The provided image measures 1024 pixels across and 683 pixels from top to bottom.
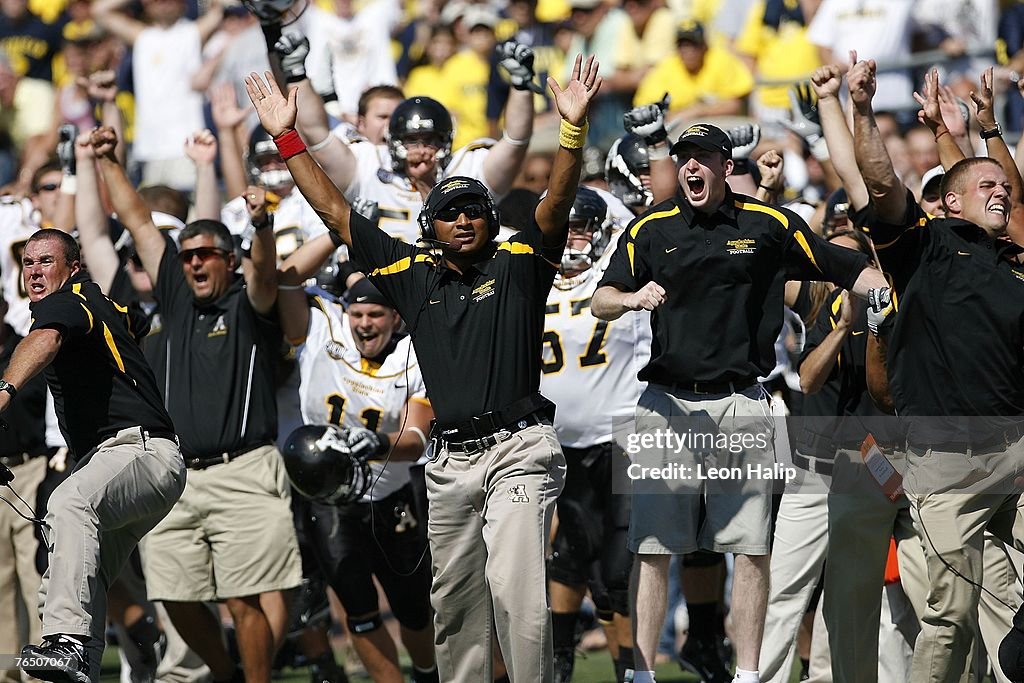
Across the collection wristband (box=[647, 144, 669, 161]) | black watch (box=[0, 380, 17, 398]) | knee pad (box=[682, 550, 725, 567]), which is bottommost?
knee pad (box=[682, 550, 725, 567])

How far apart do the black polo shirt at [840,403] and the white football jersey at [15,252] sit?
15.2ft

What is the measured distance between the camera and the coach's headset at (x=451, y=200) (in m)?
6.62

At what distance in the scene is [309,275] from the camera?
835 cm

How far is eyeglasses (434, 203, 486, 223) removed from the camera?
664 cm

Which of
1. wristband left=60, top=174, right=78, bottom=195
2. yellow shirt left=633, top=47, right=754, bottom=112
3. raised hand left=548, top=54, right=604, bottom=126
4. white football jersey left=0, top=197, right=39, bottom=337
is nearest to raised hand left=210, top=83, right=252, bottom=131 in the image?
wristband left=60, top=174, right=78, bottom=195

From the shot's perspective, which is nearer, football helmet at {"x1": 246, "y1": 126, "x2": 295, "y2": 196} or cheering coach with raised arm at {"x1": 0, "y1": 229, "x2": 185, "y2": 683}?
cheering coach with raised arm at {"x1": 0, "y1": 229, "x2": 185, "y2": 683}

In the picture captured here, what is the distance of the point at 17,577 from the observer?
29.0ft

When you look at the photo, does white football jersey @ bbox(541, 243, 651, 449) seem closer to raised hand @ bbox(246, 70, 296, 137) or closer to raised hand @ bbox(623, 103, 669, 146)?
raised hand @ bbox(623, 103, 669, 146)

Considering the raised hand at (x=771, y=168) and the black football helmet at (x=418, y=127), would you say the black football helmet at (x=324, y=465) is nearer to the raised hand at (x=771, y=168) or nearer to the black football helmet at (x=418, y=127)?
the black football helmet at (x=418, y=127)

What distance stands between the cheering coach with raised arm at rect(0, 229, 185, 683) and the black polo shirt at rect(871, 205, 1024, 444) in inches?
130

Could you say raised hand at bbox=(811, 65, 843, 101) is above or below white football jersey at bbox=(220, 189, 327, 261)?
above

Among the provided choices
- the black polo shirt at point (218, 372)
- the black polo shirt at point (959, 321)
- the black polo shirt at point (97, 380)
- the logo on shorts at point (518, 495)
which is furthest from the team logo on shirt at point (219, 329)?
the black polo shirt at point (959, 321)

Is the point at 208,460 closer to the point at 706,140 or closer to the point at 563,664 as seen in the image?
the point at 563,664

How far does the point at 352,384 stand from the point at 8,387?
7.85 ft
